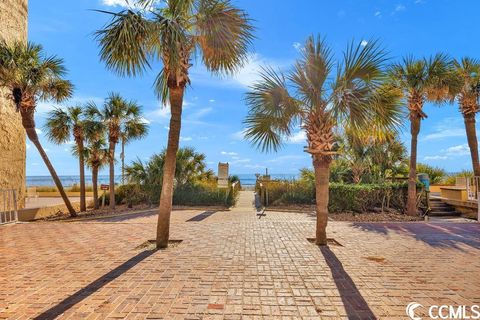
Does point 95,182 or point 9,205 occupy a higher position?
point 95,182

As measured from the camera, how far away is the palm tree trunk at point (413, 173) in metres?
12.4

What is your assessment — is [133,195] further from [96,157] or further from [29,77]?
[29,77]

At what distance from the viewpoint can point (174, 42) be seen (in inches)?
216

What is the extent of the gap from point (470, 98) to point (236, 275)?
15191mm

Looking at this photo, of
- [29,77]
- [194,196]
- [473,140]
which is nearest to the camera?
[29,77]

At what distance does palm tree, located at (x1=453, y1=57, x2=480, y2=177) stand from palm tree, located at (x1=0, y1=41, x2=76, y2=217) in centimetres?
1717

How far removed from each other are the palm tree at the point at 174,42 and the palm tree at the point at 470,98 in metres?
12.2

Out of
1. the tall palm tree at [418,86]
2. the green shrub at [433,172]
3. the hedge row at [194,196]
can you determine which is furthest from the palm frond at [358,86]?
the green shrub at [433,172]

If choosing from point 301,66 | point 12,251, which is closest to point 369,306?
point 301,66

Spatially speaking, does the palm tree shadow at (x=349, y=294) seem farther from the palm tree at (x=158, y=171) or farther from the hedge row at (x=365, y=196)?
the palm tree at (x=158, y=171)

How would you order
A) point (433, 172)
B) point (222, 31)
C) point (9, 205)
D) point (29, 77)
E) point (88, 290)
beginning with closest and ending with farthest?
point (88, 290) → point (222, 31) → point (9, 205) → point (29, 77) → point (433, 172)

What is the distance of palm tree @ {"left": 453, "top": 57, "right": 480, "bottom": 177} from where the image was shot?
14047mm

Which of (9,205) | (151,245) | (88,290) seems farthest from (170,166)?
(9,205)

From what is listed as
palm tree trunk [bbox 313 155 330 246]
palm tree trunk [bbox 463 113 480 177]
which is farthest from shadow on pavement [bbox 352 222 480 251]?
palm tree trunk [bbox 463 113 480 177]
